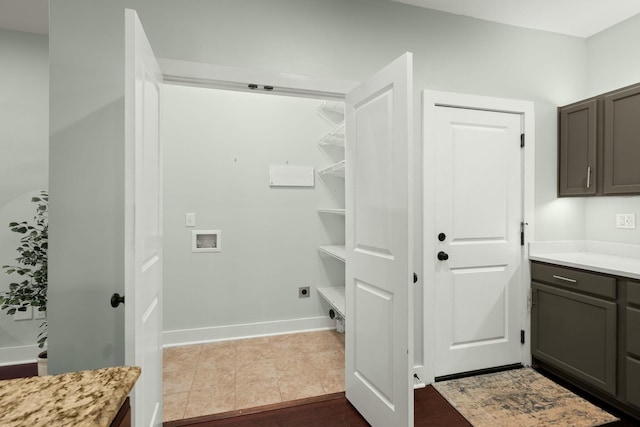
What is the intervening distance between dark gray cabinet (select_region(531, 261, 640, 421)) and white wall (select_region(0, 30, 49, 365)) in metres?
4.07

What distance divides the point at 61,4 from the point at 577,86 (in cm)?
367

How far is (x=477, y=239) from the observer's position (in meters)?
2.38

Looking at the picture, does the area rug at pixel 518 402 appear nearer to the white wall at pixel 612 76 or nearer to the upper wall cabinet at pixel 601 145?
the white wall at pixel 612 76

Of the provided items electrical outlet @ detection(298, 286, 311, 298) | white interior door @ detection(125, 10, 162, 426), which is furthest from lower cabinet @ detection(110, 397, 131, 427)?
electrical outlet @ detection(298, 286, 311, 298)

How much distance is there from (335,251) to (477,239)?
1242mm

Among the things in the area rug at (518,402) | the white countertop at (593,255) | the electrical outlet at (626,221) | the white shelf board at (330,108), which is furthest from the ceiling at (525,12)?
the area rug at (518,402)

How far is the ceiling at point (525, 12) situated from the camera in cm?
221

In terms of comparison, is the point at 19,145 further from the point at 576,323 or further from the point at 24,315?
the point at 576,323

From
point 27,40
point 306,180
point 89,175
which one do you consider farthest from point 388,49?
point 27,40

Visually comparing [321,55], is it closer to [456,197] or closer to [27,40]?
[456,197]

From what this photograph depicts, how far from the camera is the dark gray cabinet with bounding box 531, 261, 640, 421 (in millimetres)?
1861

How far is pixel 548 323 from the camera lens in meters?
2.36

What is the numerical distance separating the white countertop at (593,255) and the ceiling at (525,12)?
172 centimetres

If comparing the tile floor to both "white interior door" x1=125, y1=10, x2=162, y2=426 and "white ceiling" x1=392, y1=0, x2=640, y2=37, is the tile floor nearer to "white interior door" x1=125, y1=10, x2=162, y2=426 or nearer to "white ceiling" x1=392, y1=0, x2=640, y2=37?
"white interior door" x1=125, y1=10, x2=162, y2=426
